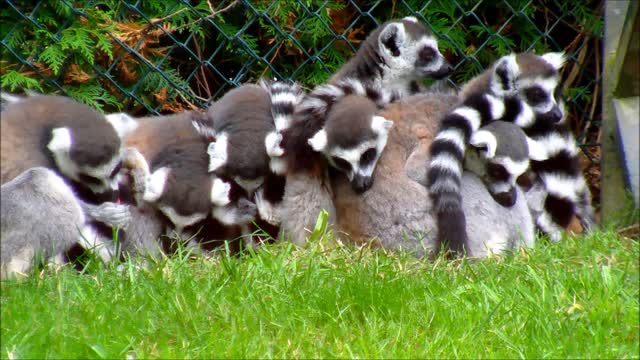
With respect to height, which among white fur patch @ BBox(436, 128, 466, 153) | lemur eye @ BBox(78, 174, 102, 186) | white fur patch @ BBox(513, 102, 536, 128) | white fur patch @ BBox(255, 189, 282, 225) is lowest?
white fur patch @ BBox(255, 189, 282, 225)

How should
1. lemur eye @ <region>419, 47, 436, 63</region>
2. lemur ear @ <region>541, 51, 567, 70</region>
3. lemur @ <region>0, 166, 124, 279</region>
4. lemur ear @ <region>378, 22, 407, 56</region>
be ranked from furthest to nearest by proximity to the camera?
lemur eye @ <region>419, 47, 436, 63</region> < lemur ear @ <region>378, 22, 407, 56</region> < lemur ear @ <region>541, 51, 567, 70</region> < lemur @ <region>0, 166, 124, 279</region>

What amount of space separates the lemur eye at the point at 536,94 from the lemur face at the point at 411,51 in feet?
2.32

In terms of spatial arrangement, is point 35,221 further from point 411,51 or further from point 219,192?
point 411,51

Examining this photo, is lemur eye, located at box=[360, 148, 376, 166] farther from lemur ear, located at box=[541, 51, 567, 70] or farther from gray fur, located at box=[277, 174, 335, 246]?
lemur ear, located at box=[541, 51, 567, 70]

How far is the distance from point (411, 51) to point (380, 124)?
1.14 m

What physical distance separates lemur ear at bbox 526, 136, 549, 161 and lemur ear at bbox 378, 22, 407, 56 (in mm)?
1073

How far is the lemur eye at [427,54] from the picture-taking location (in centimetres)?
607

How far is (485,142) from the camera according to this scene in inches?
200

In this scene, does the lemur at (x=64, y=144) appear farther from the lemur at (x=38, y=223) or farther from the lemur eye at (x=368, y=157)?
the lemur eye at (x=368, y=157)

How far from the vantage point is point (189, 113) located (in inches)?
211

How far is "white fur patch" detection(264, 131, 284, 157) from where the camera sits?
199 inches

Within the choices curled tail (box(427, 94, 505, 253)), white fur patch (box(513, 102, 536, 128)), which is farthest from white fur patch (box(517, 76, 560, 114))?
curled tail (box(427, 94, 505, 253))

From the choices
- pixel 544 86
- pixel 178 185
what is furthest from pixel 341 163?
pixel 544 86

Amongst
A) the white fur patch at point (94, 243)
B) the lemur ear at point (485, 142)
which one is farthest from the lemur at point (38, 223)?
the lemur ear at point (485, 142)
